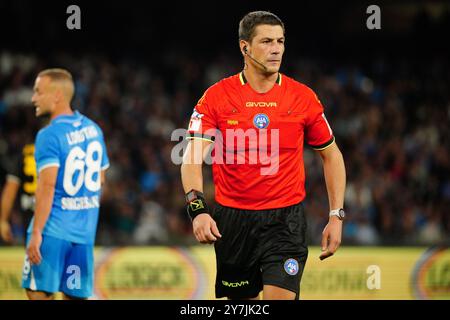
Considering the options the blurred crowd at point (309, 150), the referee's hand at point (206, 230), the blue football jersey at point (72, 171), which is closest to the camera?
the referee's hand at point (206, 230)

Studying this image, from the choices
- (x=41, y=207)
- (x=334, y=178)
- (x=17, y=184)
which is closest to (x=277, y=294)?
(x=334, y=178)

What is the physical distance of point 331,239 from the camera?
562 cm

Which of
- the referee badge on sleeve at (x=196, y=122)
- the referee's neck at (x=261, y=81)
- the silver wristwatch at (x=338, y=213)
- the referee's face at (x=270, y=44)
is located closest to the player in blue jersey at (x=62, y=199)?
the referee badge on sleeve at (x=196, y=122)

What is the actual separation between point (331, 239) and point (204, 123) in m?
1.20

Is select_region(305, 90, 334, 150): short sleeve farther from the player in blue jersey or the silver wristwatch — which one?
the player in blue jersey

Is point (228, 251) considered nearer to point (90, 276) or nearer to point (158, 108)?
point (90, 276)

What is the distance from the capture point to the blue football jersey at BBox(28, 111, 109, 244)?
6738 mm

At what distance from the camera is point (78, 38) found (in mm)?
17500

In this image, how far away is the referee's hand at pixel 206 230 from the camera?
207 inches

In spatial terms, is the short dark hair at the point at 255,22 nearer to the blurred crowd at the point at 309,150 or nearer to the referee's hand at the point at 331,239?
the referee's hand at the point at 331,239

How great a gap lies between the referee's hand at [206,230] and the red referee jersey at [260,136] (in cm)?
63

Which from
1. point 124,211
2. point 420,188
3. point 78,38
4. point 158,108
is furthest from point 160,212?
point 78,38

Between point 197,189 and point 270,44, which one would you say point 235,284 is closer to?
point 197,189

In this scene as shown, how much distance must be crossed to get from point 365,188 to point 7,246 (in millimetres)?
6123
